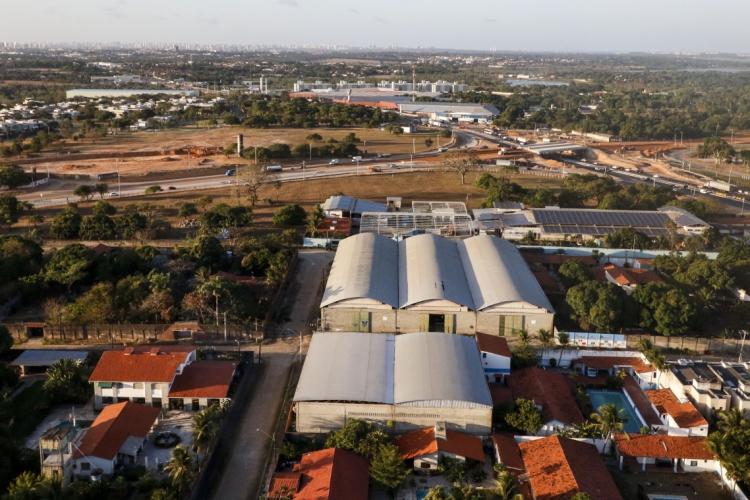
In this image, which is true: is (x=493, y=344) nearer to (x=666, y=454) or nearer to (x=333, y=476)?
(x=666, y=454)

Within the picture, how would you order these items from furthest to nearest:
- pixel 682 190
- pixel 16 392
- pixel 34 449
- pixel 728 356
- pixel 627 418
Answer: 1. pixel 682 190
2. pixel 728 356
3. pixel 16 392
4. pixel 627 418
5. pixel 34 449

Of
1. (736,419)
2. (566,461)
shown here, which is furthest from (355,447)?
(736,419)

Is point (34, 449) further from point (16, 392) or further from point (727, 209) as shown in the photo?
point (727, 209)

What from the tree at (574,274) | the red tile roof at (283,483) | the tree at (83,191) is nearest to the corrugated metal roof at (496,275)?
the tree at (574,274)

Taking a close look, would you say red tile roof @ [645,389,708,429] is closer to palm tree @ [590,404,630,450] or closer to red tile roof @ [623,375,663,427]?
red tile roof @ [623,375,663,427]

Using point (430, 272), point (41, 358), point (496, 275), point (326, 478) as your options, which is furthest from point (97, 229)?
point (326, 478)
